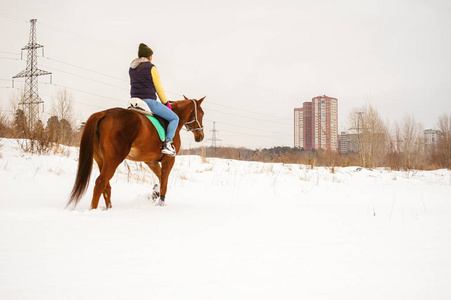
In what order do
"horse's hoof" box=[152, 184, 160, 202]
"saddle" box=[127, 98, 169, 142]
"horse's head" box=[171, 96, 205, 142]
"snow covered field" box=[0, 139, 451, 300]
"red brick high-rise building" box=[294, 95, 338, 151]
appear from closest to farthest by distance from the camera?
"snow covered field" box=[0, 139, 451, 300]
"saddle" box=[127, 98, 169, 142]
"horse's hoof" box=[152, 184, 160, 202]
"horse's head" box=[171, 96, 205, 142]
"red brick high-rise building" box=[294, 95, 338, 151]

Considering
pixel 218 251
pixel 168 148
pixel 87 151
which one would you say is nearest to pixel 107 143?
pixel 87 151

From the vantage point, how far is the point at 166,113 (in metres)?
4.38

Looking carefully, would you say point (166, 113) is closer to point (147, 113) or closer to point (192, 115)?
point (147, 113)

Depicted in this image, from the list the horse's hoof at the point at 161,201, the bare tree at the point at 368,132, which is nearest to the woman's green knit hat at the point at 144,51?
the horse's hoof at the point at 161,201

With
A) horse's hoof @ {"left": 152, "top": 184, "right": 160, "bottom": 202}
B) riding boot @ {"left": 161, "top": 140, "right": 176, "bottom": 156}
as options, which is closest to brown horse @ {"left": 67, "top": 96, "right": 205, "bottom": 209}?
riding boot @ {"left": 161, "top": 140, "right": 176, "bottom": 156}

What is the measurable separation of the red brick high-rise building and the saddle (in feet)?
170

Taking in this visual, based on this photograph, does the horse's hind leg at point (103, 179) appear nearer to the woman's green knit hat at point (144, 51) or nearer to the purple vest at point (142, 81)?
the purple vest at point (142, 81)

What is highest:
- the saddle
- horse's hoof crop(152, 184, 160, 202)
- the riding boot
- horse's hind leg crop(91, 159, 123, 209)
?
the saddle

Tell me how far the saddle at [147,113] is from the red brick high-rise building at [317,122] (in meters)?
52.0

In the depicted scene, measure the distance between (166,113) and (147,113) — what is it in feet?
1.00

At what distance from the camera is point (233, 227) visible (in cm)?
305

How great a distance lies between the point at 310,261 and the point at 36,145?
823cm

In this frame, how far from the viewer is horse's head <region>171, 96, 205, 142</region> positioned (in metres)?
4.94

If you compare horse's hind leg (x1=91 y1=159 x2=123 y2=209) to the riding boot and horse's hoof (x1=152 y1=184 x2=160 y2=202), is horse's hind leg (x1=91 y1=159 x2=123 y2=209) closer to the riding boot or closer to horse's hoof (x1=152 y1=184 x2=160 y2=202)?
the riding boot
